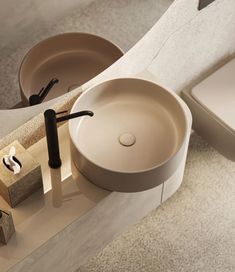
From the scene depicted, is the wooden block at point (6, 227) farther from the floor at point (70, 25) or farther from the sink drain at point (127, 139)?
the sink drain at point (127, 139)

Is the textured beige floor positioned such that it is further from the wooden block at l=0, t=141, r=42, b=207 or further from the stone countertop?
the wooden block at l=0, t=141, r=42, b=207

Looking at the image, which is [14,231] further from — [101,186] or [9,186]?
[101,186]

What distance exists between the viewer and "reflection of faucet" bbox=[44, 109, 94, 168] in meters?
1.43

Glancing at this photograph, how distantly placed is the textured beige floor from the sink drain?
2.37 ft

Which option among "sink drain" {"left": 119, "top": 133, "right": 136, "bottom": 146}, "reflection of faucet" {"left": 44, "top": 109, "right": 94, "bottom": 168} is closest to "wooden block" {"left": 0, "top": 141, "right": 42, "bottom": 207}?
"reflection of faucet" {"left": 44, "top": 109, "right": 94, "bottom": 168}

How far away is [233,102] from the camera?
2104mm

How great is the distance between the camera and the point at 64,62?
1.52 meters

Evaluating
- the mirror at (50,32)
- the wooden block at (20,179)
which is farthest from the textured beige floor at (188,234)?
the mirror at (50,32)

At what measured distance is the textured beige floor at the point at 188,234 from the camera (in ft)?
7.17

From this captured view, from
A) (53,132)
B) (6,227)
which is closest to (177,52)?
A: (53,132)

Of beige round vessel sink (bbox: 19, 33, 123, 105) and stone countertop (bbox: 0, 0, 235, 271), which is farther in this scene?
stone countertop (bbox: 0, 0, 235, 271)

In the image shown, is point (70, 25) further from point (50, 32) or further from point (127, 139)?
point (127, 139)

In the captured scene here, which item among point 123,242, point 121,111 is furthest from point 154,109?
point 123,242

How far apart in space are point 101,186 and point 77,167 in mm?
98
